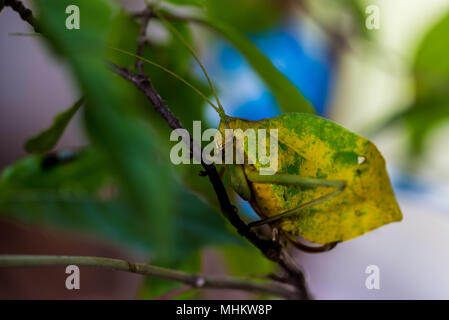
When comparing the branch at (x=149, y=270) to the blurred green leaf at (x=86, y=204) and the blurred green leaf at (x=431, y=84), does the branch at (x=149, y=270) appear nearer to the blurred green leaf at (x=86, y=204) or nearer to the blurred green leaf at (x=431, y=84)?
the blurred green leaf at (x=86, y=204)

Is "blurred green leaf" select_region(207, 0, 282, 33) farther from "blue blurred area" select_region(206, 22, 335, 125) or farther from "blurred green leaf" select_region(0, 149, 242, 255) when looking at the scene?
"blurred green leaf" select_region(0, 149, 242, 255)

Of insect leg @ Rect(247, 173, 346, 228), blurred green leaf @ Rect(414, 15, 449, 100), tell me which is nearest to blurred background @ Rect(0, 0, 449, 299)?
blurred green leaf @ Rect(414, 15, 449, 100)

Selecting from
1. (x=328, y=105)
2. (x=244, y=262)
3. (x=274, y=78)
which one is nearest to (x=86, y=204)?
(x=244, y=262)

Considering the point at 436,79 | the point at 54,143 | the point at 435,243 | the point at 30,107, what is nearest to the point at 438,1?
the point at 436,79

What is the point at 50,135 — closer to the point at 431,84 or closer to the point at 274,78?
the point at 274,78

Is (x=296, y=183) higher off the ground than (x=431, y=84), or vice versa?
(x=431, y=84)

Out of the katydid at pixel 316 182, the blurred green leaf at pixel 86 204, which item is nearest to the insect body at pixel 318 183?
the katydid at pixel 316 182
